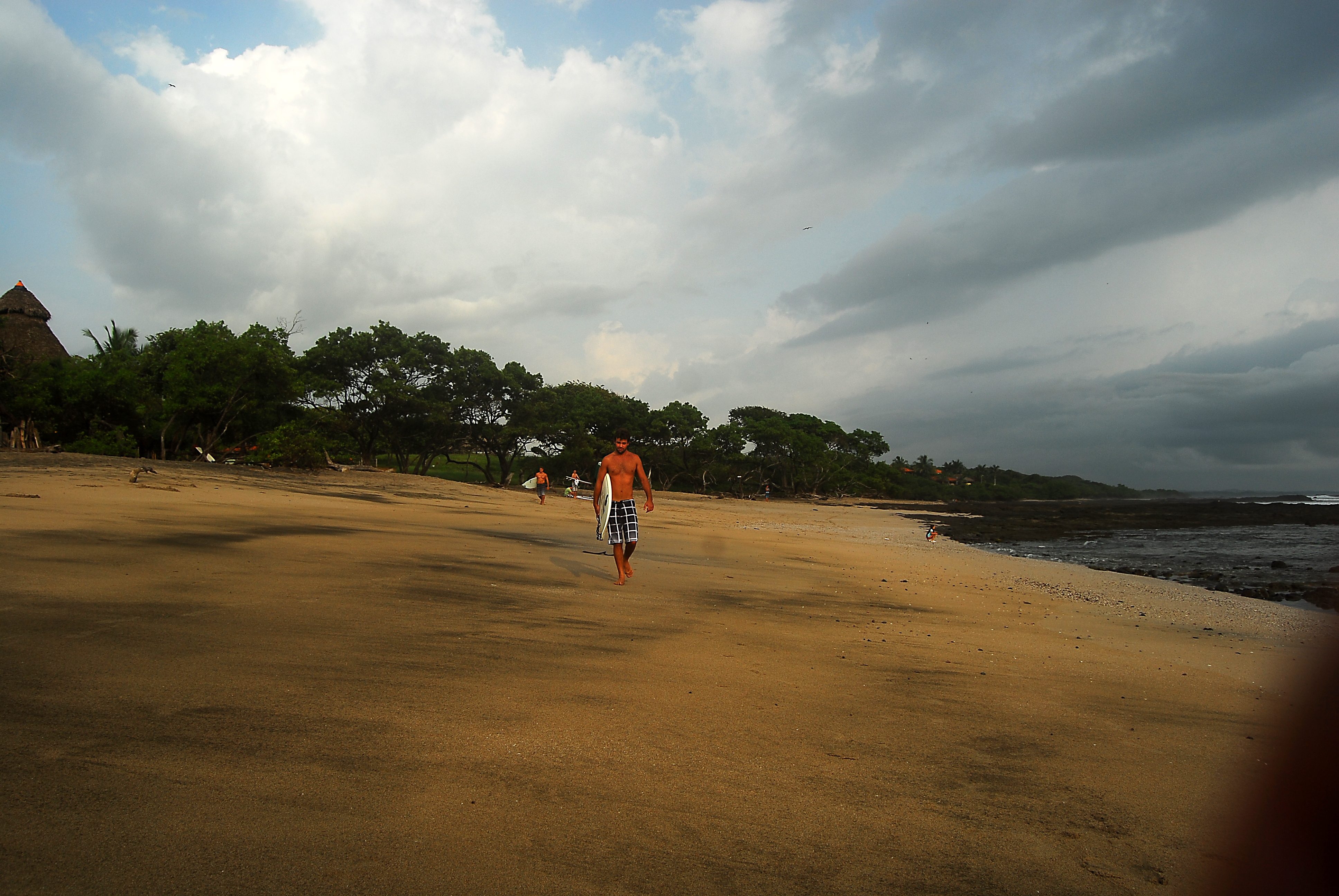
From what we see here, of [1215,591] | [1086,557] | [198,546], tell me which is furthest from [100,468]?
[1086,557]

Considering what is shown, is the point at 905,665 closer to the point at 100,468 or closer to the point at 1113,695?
the point at 1113,695

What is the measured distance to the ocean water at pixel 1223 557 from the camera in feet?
39.6

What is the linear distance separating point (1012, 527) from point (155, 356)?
39.4m

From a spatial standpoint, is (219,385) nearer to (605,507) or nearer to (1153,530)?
(605,507)

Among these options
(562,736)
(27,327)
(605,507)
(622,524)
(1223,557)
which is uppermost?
(27,327)

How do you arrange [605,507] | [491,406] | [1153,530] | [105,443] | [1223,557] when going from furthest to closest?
[491,406] → [1153,530] → [105,443] → [1223,557] → [605,507]

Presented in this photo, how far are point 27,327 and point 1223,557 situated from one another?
164 feet

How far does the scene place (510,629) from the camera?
4.69 metres

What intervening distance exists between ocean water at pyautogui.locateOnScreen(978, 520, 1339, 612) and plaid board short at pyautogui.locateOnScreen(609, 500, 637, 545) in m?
10.3

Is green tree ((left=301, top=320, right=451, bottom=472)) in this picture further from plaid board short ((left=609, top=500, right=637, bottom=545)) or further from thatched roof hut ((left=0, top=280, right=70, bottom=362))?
plaid board short ((left=609, top=500, right=637, bottom=545))

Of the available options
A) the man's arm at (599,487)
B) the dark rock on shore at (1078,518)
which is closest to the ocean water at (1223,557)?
the dark rock on shore at (1078,518)

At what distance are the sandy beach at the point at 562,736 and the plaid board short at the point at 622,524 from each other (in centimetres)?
93

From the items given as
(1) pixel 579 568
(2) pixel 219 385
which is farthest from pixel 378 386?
(1) pixel 579 568

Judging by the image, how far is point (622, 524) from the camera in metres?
Result: 7.88
